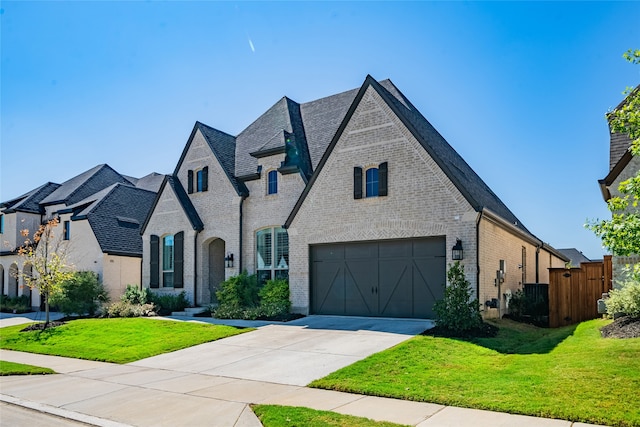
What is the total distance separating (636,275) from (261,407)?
6.12 meters

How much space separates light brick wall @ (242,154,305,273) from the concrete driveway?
18.5 feet

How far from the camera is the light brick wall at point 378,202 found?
16766 mm

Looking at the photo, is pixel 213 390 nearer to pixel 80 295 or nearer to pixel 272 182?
pixel 272 182

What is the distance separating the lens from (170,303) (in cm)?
2378

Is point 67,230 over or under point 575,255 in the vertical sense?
over

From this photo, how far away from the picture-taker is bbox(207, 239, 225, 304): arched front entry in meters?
25.0

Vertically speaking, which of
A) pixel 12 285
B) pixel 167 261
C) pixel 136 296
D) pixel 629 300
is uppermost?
pixel 167 261

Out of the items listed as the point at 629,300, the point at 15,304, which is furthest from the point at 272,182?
the point at 15,304

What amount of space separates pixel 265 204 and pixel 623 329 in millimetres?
14375

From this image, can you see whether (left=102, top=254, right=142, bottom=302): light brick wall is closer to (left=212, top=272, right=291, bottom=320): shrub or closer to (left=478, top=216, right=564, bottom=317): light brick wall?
(left=212, top=272, right=291, bottom=320): shrub

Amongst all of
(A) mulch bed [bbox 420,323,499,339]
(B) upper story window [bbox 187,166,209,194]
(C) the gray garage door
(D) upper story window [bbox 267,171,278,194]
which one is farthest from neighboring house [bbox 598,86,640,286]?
(B) upper story window [bbox 187,166,209,194]

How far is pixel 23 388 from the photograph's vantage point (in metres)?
10.4

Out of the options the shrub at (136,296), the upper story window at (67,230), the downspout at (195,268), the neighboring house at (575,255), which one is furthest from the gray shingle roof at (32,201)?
the neighboring house at (575,255)

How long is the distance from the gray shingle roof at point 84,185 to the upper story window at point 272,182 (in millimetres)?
15974
